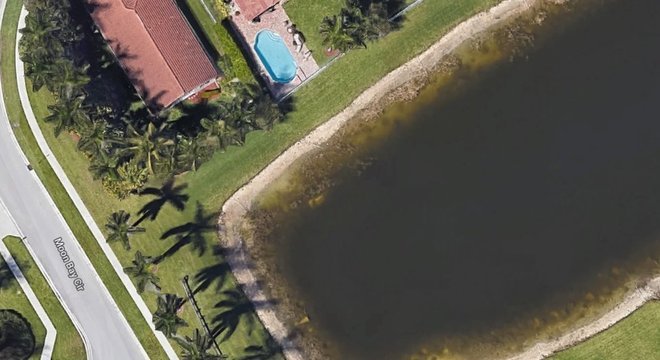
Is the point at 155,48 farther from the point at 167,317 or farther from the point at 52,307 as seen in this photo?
the point at 52,307

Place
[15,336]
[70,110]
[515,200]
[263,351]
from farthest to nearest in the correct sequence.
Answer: [263,351]
[515,200]
[15,336]
[70,110]

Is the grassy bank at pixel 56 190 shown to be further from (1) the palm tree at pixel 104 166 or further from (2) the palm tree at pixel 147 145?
(2) the palm tree at pixel 147 145

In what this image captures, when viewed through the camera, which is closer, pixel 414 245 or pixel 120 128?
pixel 120 128

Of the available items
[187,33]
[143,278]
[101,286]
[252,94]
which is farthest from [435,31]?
[101,286]

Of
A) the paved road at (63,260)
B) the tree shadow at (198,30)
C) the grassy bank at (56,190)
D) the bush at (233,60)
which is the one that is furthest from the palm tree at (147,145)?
the paved road at (63,260)

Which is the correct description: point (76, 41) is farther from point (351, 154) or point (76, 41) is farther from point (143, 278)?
point (351, 154)

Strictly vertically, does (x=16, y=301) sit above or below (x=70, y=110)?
below

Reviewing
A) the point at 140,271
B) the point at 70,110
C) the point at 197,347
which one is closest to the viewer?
the point at 70,110

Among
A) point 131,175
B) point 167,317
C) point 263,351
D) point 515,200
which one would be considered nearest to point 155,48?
point 131,175
